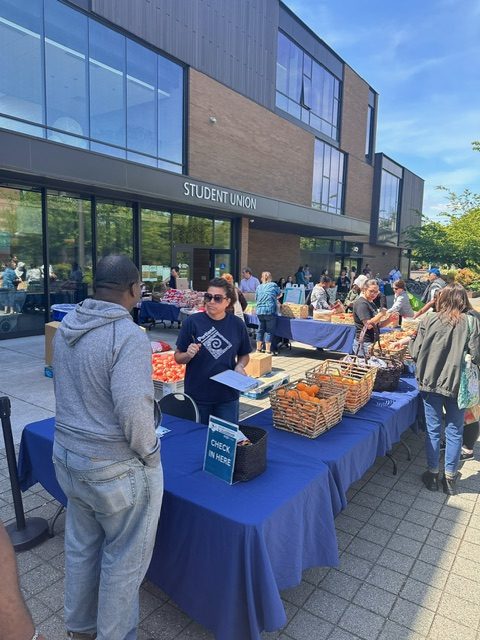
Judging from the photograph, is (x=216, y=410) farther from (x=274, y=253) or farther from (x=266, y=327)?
(x=274, y=253)

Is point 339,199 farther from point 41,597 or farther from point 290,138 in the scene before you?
point 41,597

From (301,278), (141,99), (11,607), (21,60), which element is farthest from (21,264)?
(301,278)

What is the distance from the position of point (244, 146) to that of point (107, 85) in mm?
6582

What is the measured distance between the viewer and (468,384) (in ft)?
12.3

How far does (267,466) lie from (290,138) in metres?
19.7

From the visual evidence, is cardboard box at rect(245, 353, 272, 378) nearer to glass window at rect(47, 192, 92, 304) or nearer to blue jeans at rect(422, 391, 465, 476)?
blue jeans at rect(422, 391, 465, 476)

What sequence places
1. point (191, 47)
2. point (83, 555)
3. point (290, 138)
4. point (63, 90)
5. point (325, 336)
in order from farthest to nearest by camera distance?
point (290, 138), point (191, 47), point (63, 90), point (325, 336), point (83, 555)

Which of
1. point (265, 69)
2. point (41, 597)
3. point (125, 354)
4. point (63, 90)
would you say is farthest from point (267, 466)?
point (265, 69)

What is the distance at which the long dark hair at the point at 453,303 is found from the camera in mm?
3777

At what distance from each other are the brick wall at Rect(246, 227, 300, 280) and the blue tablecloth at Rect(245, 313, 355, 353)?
11.5 m

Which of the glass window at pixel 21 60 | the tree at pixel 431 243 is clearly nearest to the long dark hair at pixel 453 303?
the glass window at pixel 21 60

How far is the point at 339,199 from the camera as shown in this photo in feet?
85.0

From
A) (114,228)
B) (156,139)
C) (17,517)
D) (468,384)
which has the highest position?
(156,139)

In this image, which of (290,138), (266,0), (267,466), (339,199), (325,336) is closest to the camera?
(267,466)
